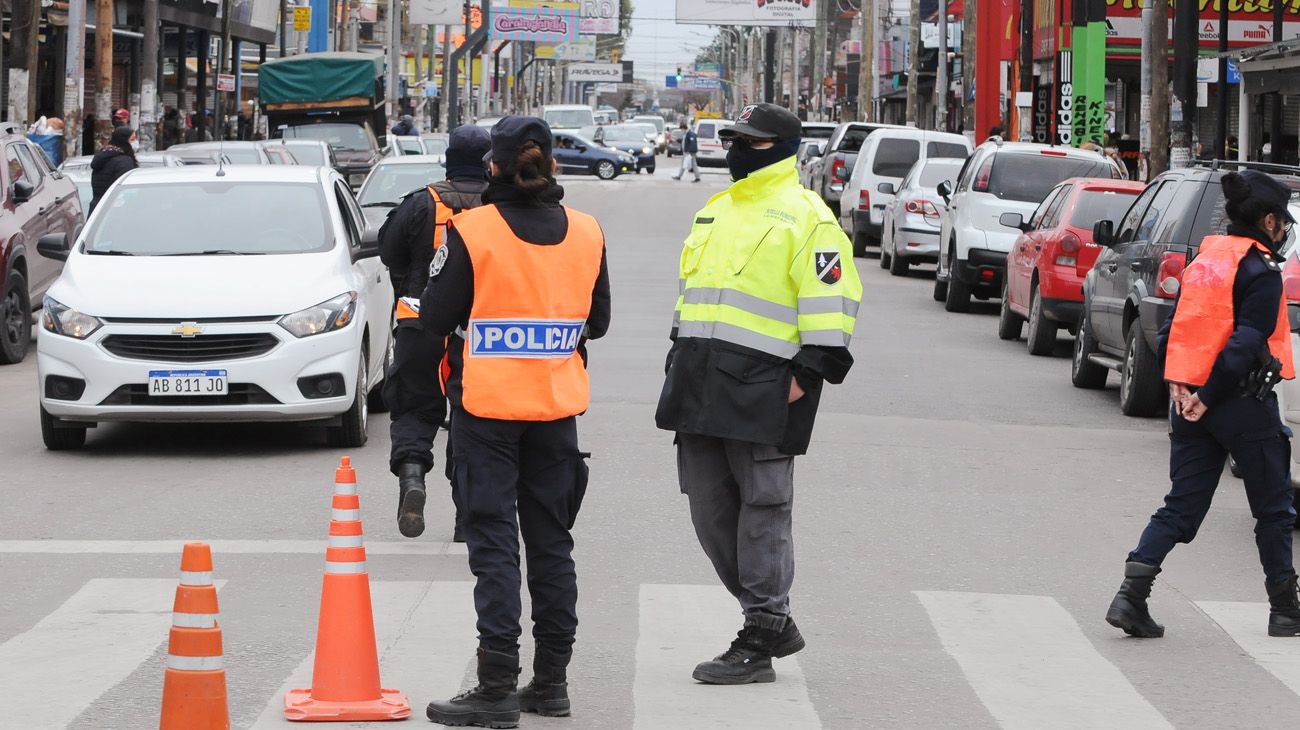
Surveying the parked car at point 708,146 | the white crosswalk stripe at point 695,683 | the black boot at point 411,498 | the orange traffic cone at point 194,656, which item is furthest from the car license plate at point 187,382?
the parked car at point 708,146

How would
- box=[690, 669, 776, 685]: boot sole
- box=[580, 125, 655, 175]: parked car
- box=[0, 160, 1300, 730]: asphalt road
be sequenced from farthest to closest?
box=[580, 125, 655, 175]: parked car < box=[690, 669, 776, 685]: boot sole < box=[0, 160, 1300, 730]: asphalt road

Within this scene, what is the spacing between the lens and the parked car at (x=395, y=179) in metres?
20.5

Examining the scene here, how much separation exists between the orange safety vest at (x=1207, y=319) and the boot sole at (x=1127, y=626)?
0.89m

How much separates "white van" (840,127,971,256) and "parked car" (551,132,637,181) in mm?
30519

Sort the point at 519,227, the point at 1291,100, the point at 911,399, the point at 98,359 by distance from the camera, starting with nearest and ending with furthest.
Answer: the point at 519,227
the point at 98,359
the point at 911,399
the point at 1291,100

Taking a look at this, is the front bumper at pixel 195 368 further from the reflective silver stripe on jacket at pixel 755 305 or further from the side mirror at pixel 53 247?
the reflective silver stripe on jacket at pixel 755 305

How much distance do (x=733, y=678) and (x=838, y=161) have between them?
29.2m

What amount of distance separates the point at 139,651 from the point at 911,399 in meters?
8.63

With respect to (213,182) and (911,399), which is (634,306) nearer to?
(911,399)

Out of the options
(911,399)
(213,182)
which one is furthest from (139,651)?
(911,399)

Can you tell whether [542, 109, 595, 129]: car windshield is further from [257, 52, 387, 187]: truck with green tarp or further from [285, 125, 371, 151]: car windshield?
[285, 125, 371, 151]: car windshield

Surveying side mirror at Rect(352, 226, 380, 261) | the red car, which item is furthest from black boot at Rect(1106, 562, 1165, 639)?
the red car

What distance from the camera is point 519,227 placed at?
601 centimetres

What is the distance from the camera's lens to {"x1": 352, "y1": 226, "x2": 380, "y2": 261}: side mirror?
36.3 ft
